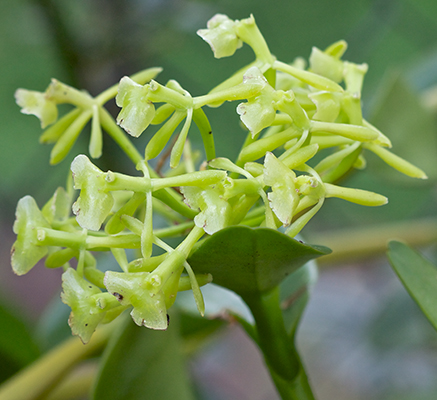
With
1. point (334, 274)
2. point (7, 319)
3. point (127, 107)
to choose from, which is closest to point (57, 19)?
point (7, 319)

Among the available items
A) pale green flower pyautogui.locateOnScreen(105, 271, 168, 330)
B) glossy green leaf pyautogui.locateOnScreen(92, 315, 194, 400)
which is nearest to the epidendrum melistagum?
pale green flower pyautogui.locateOnScreen(105, 271, 168, 330)

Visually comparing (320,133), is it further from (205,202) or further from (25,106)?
(25,106)

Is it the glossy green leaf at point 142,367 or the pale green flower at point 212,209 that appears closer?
the pale green flower at point 212,209

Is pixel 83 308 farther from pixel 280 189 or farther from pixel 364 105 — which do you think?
pixel 364 105

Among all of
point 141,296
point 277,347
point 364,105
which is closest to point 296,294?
point 277,347

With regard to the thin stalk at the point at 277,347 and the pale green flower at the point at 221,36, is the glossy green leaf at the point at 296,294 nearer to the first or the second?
the thin stalk at the point at 277,347

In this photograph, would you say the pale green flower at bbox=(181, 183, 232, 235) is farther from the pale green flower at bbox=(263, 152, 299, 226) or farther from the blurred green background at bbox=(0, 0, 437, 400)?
the blurred green background at bbox=(0, 0, 437, 400)

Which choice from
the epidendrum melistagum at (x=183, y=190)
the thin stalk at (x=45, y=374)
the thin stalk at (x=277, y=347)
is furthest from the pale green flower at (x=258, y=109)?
the thin stalk at (x=45, y=374)
